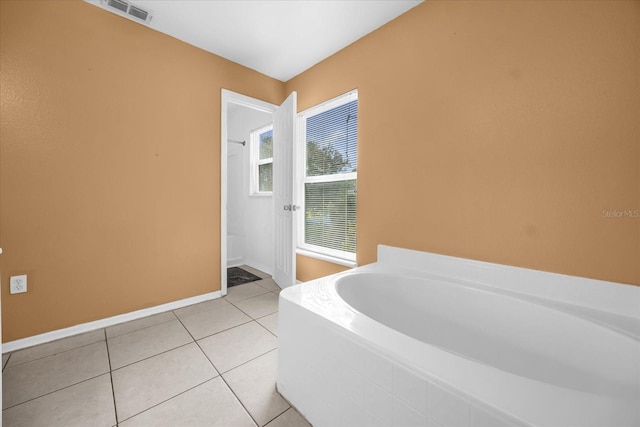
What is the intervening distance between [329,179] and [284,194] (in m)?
0.50

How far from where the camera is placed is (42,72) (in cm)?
169

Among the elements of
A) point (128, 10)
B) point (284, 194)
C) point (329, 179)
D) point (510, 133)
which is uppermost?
point (128, 10)

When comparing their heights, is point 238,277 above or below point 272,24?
below

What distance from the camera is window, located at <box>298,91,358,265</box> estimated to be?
7.78ft

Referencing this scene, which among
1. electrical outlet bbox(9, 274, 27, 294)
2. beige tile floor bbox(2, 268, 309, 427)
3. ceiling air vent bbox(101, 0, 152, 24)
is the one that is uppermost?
ceiling air vent bbox(101, 0, 152, 24)

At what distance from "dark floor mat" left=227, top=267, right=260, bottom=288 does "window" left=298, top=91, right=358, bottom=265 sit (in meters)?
0.80

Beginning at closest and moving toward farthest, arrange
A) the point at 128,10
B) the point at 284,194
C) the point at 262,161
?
the point at 128,10, the point at 284,194, the point at 262,161

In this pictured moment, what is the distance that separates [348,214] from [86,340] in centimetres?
218

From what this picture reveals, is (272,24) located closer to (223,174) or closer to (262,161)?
(223,174)

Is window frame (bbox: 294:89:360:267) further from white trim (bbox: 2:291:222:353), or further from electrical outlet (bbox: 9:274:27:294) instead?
electrical outlet (bbox: 9:274:27:294)

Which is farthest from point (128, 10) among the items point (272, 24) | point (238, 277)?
point (238, 277)

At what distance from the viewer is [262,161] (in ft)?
11.8

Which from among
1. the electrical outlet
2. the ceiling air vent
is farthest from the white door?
the electrical outlet

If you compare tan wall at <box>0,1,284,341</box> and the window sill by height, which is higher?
tan wall at <box>0,1,284,341</box>
